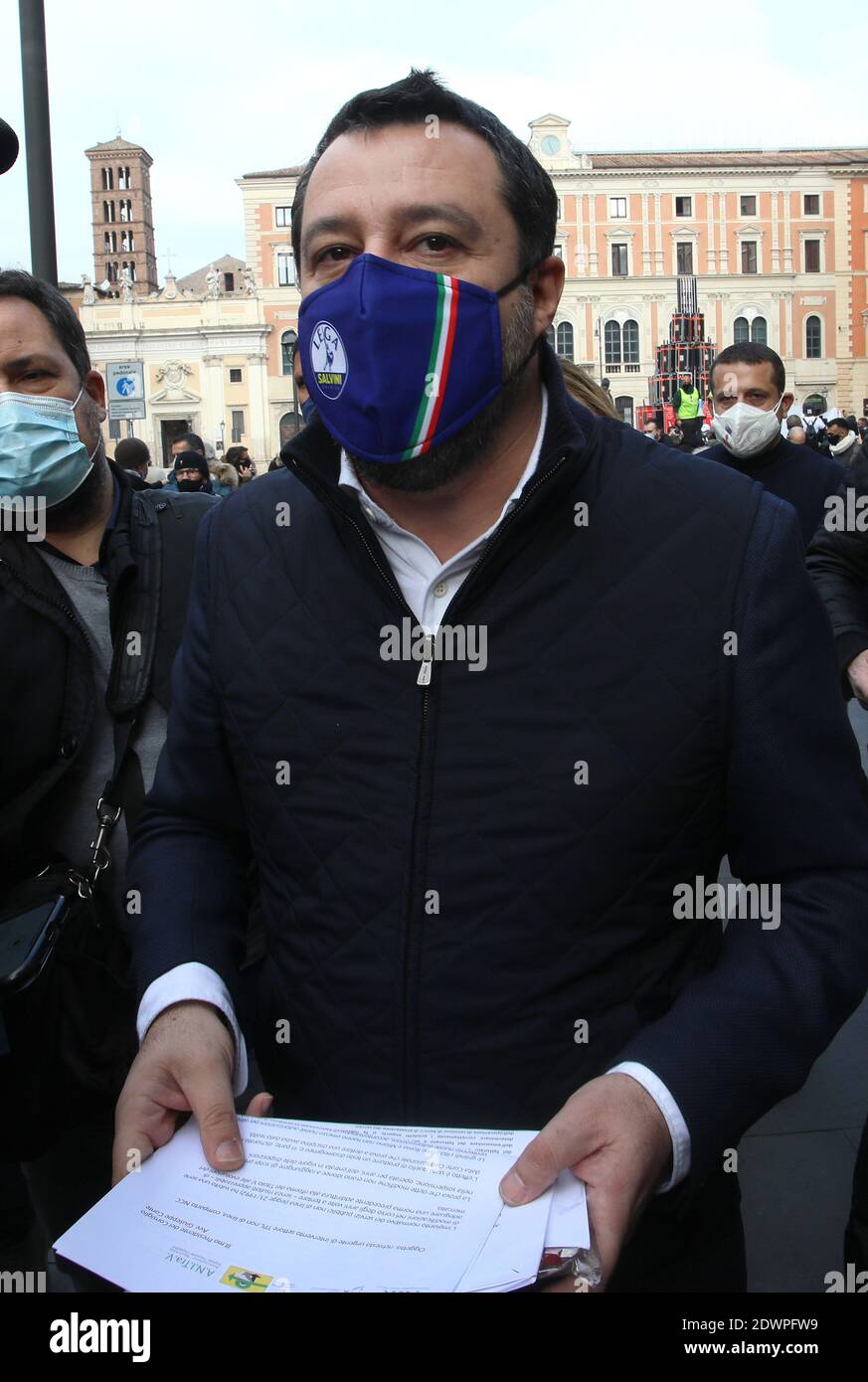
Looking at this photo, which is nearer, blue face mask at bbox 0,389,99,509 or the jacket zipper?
the jacket zipper

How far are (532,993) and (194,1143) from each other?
16.2 inches

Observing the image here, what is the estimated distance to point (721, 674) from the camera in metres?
1.45

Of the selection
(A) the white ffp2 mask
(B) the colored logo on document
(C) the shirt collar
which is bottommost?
(B) the colored logo on document

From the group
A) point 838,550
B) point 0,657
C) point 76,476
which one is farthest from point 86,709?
point 838,550

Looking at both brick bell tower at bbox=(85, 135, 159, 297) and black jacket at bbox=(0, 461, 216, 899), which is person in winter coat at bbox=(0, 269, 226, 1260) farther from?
brick bell tower at bbox=(85, 135, 159, 297)

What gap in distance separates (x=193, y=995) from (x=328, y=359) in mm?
819

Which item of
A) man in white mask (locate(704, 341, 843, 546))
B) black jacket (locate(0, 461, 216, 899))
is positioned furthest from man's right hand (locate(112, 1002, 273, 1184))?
man in white mask (locate(704, 341, 843, 546))

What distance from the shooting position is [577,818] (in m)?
1.45

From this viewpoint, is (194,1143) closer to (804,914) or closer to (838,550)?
(804,914)

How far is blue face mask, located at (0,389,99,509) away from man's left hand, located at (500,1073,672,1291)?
161cm

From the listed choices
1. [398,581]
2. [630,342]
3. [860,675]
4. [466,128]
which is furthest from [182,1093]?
[630,342]

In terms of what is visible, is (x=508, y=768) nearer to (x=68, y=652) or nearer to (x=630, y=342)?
(x=68, y=652)

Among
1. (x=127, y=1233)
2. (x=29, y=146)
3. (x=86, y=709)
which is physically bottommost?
(x=127, y=1233)

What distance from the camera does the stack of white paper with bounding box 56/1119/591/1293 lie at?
113 cm
